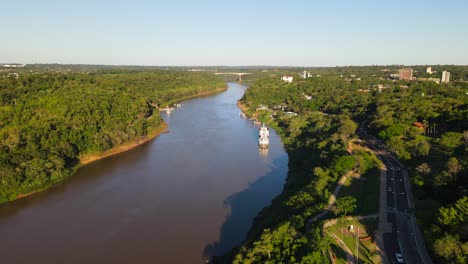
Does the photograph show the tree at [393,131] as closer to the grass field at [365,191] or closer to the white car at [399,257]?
the grass field at [365,191]

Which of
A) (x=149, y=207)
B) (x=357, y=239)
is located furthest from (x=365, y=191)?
(x=149, y=207)

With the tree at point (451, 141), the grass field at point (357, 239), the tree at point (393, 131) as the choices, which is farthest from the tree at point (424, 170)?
the tree at point (393, 131)

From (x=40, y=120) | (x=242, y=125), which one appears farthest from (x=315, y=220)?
(x=242, y=125)

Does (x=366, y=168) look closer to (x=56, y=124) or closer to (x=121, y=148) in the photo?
(x=121, y=148)

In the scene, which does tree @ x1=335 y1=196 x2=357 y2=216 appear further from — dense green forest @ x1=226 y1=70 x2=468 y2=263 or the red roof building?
the red roof building

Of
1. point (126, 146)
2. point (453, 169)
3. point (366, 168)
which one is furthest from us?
point (126, 146)

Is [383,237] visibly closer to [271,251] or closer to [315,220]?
[315,220]
